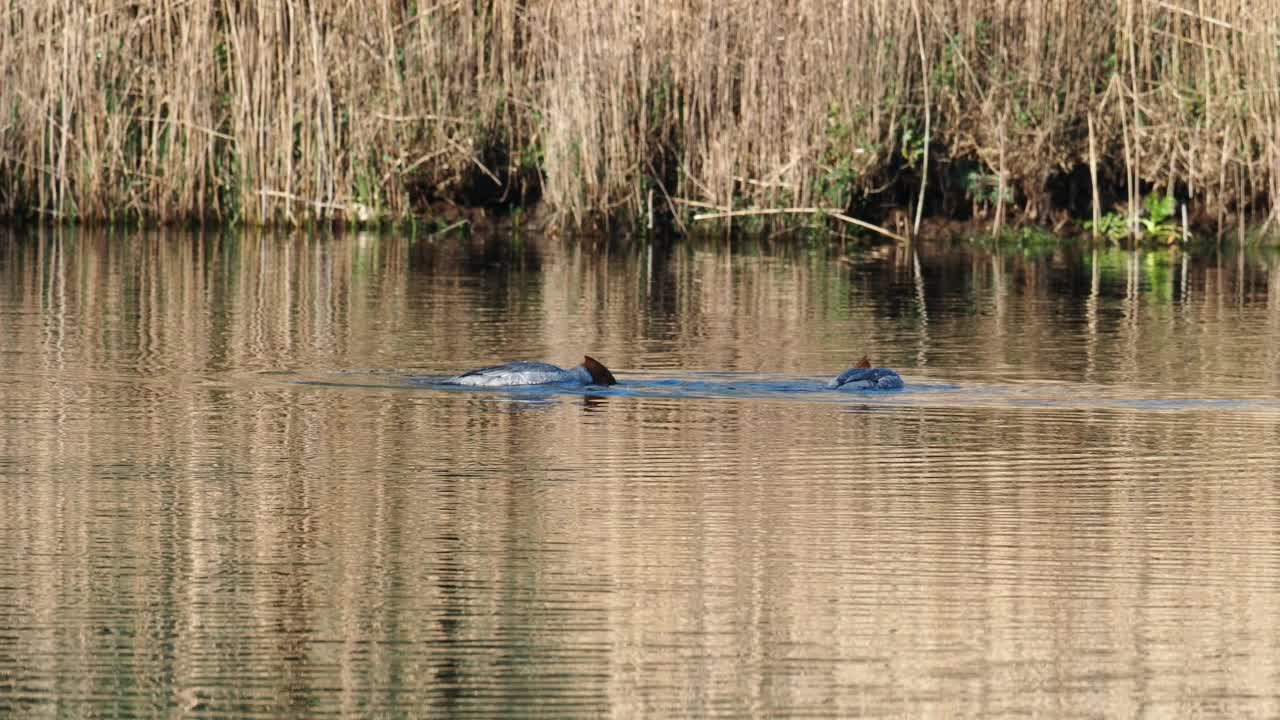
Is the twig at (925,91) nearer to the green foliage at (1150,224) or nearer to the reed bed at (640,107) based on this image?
the reed bed at (640,107)

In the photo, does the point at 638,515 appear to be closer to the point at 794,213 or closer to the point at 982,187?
the point at 794,213

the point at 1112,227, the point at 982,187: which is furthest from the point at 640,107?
the point at 1112,227

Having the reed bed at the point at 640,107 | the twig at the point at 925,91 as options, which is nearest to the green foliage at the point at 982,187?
the reed bed at the point at 640,107

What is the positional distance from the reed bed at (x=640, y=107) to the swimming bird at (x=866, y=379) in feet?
32.7

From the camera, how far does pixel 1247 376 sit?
1220cm

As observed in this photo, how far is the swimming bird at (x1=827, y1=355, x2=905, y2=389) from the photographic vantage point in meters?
11.3

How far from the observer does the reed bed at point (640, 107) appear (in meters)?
21.2

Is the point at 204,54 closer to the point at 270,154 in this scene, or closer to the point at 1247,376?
the point at 270,154

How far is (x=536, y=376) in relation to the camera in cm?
1153

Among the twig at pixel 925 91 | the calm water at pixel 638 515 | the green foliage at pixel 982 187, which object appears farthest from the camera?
the green foliage at pixel 982 187

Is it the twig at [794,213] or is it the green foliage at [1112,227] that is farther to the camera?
the green foliage at [1112,227]

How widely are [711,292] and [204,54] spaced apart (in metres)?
7.01

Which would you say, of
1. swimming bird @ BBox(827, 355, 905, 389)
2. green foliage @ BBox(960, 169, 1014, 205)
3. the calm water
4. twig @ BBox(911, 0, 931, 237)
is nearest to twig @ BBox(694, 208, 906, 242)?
twig @ BBox(911, 0, 931, 237)

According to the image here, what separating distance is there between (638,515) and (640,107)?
45.8ft
